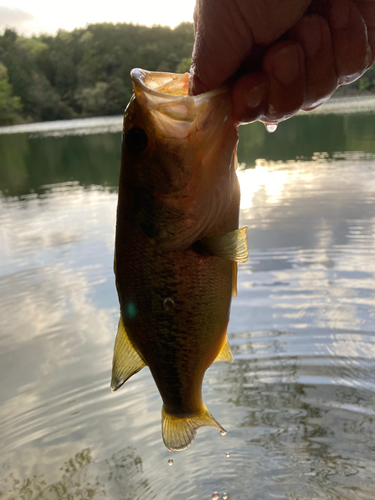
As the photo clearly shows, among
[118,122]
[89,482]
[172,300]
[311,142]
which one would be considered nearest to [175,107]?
[172,300]

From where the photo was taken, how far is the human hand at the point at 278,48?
1487 mm

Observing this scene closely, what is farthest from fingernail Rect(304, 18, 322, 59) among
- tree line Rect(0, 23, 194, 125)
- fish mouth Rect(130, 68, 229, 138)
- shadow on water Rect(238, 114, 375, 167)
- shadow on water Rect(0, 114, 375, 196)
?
tree line Rect(0, 23, 194, 125)

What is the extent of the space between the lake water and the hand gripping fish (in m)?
1.64

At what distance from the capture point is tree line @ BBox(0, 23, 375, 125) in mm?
72750

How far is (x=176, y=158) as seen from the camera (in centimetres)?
167

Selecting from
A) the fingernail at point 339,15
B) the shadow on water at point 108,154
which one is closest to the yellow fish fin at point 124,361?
the fingernail at point 339,15

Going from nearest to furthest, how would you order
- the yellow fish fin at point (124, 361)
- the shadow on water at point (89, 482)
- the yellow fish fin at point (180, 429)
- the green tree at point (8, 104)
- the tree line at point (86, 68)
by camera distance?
1. the yellow fish fin at point (124, 361)
2. the yellow fish fin at point (180, 429)
3. the shadow on water at point (89, 482)
4. the green tree at point (8, 104)
5. the tree line at point (86, 68)

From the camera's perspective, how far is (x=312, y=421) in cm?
371

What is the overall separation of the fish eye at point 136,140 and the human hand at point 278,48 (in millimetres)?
233

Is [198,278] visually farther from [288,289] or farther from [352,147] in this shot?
[352,147]

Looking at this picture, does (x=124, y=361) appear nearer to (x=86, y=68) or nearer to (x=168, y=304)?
(x=168, y=304)

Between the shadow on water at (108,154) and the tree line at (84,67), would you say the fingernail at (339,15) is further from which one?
the tree line at (84,67)

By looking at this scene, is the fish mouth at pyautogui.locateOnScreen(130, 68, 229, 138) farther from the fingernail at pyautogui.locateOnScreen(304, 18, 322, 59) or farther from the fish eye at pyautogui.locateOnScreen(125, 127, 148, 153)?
the fingernail at pyautogui.locateOnScreen(304, 18, 322, 59)

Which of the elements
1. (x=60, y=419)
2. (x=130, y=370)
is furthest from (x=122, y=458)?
(x=130, y=370)
